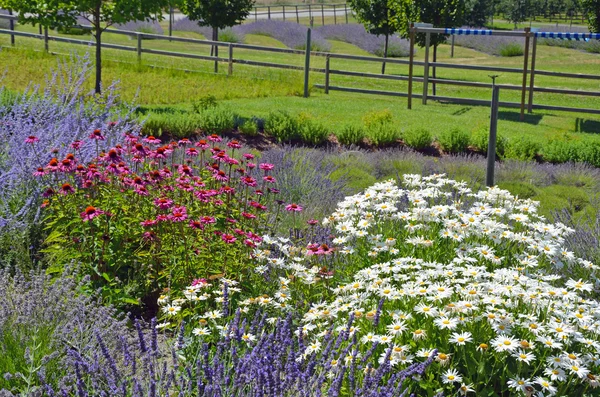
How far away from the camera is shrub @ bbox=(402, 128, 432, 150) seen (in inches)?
457

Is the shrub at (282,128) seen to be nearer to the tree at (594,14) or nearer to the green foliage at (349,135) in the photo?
the green foliage at (349,135)

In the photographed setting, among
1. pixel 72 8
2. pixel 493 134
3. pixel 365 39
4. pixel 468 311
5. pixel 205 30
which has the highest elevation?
pixel 72 8

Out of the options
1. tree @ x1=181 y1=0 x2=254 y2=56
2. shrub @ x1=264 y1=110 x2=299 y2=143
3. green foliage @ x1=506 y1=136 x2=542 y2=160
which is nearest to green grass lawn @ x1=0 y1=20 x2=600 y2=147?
shrub @ x1=264 y1=110 x2=299 y2=143

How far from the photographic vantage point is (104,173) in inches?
226

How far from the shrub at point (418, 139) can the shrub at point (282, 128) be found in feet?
5.61

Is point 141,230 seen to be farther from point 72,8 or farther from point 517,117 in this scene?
point 517,117

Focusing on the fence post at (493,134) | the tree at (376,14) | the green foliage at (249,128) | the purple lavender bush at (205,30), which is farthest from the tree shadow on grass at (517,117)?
the purple lavender bush at (205,30)

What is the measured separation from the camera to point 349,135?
38.1 feet

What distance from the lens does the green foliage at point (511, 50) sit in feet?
124

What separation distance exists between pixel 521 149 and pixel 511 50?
28722mm

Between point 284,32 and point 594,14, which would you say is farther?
point 284,32

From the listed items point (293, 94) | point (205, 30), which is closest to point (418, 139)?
point (293, 94)

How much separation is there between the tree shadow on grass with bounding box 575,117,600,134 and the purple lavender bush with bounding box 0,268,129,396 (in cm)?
1485

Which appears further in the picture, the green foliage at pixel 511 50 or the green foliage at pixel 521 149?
the green foliage at pixel 511 50
